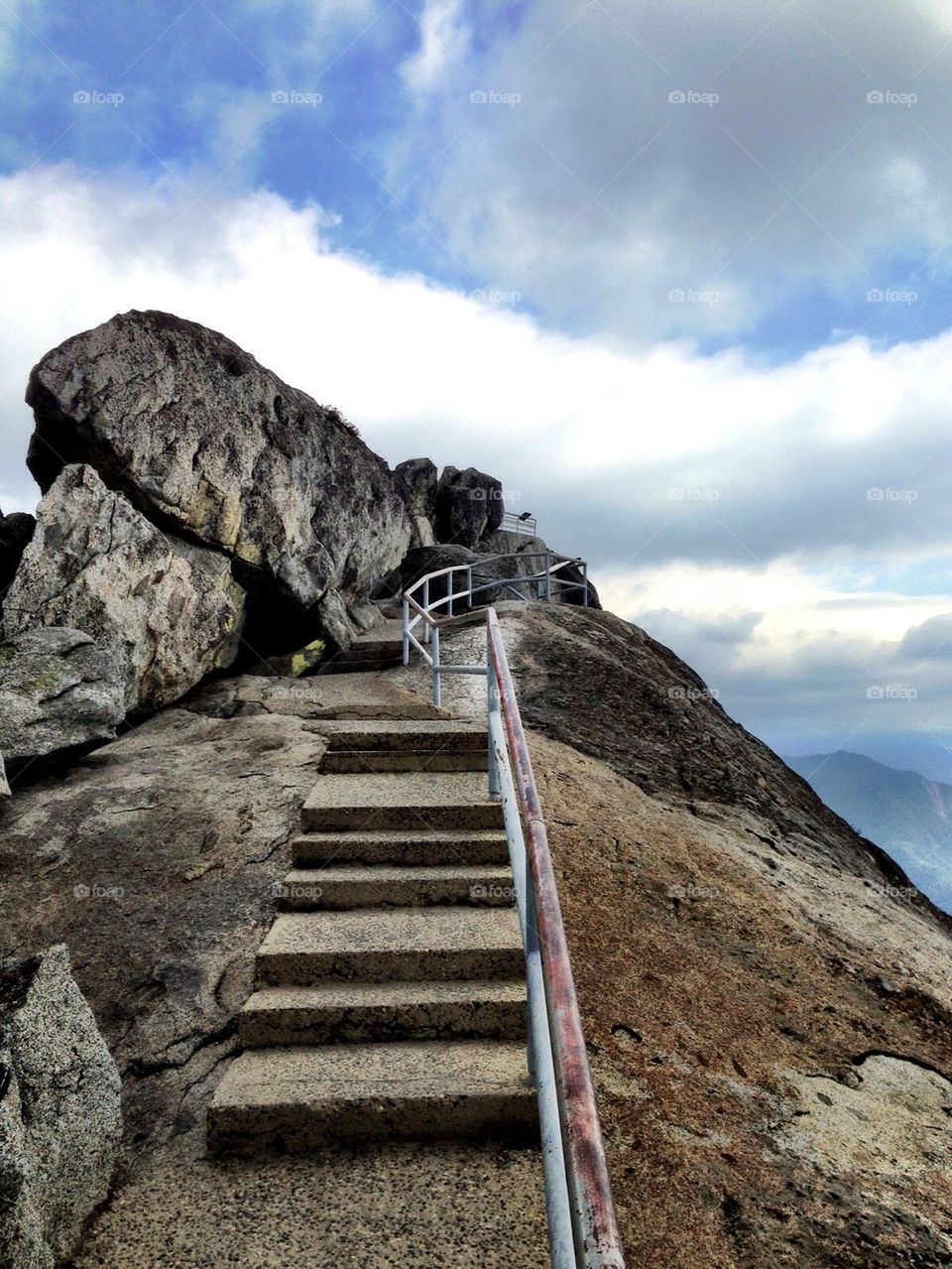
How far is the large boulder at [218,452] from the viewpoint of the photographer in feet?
28.7

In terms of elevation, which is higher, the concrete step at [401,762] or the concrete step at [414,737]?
the concrete step at [414,737]

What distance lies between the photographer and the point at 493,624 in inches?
217

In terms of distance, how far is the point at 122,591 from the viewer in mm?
8164

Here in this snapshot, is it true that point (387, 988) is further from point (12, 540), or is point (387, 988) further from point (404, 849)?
point (12, 540)

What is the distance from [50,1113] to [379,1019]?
1.31 m

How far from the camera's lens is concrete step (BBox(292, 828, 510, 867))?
14.2ft

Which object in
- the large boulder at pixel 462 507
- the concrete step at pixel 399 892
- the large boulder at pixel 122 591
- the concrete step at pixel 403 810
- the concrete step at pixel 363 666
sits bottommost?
the concrete step at pixel 399 892

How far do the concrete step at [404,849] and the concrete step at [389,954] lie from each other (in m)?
0.57

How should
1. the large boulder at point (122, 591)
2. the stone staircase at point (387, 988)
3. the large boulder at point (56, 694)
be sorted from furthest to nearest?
the large boulder at point (122, 591), the large boulder at point (56, 694), the stone staircase at point (387, 988)

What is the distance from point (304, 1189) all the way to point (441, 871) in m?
1.71

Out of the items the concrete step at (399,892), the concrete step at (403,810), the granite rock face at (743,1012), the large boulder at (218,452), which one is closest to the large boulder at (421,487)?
the large boulder at (218,452)

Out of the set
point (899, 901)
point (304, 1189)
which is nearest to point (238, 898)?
point (304, 1189)

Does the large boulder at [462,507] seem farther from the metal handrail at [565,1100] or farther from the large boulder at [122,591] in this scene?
the metal handrail at [565,1100]

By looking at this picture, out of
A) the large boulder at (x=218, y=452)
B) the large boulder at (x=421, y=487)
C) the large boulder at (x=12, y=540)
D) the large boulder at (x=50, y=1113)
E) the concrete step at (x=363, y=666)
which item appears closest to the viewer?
the large boulder at (x=50, y=1113)
